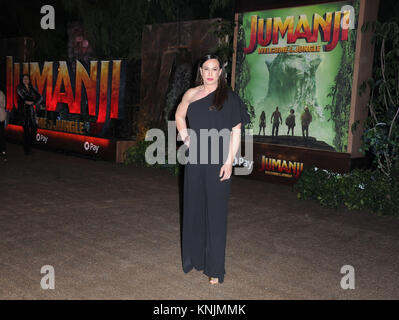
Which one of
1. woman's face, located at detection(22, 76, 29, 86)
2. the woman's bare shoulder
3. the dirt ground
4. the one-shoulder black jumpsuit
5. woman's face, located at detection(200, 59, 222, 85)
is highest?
woman's face, located at detection(22, 76, 29, 86)

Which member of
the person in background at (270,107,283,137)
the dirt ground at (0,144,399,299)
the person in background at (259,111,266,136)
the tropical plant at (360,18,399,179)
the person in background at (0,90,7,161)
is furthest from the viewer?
the person in background at (0,90,7,161)

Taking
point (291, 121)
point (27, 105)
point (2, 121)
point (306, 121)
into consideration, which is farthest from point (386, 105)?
point (27, 105)

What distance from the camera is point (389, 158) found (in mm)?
7219

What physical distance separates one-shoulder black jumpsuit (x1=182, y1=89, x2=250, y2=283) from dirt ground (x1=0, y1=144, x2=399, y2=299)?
1.08ft

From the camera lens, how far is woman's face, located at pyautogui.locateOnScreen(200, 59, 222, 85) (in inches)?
149

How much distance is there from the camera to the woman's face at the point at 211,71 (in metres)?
3.79

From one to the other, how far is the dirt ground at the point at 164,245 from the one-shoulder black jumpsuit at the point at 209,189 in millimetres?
329

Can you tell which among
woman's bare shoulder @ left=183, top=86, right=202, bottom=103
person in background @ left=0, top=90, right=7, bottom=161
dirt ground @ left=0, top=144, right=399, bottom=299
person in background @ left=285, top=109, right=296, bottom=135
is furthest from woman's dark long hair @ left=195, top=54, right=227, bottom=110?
person in background @ left=0, top=90, right=7, bottom=161

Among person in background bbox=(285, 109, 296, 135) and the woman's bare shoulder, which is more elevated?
the woman's bare shoulder

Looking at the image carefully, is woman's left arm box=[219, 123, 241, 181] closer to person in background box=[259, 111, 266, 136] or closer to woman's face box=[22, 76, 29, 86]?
person in background box=[259, 111, 266, 136]

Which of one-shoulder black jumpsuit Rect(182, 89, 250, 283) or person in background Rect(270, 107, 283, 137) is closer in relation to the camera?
one-shoulder black jumpsuit Rect(182, 89, 250, 283)

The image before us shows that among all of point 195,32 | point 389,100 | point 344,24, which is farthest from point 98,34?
point 389,100

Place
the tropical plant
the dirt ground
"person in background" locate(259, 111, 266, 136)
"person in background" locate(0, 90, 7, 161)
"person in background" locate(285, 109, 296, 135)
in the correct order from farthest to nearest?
"person in background" locate(0, 90, 7, 161), "person in background" locate(259, 111, 266, 136), "person in background" locate(285, 109, 296, 135), the tropical plant, the dirt ground

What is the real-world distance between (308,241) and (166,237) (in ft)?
5.49
